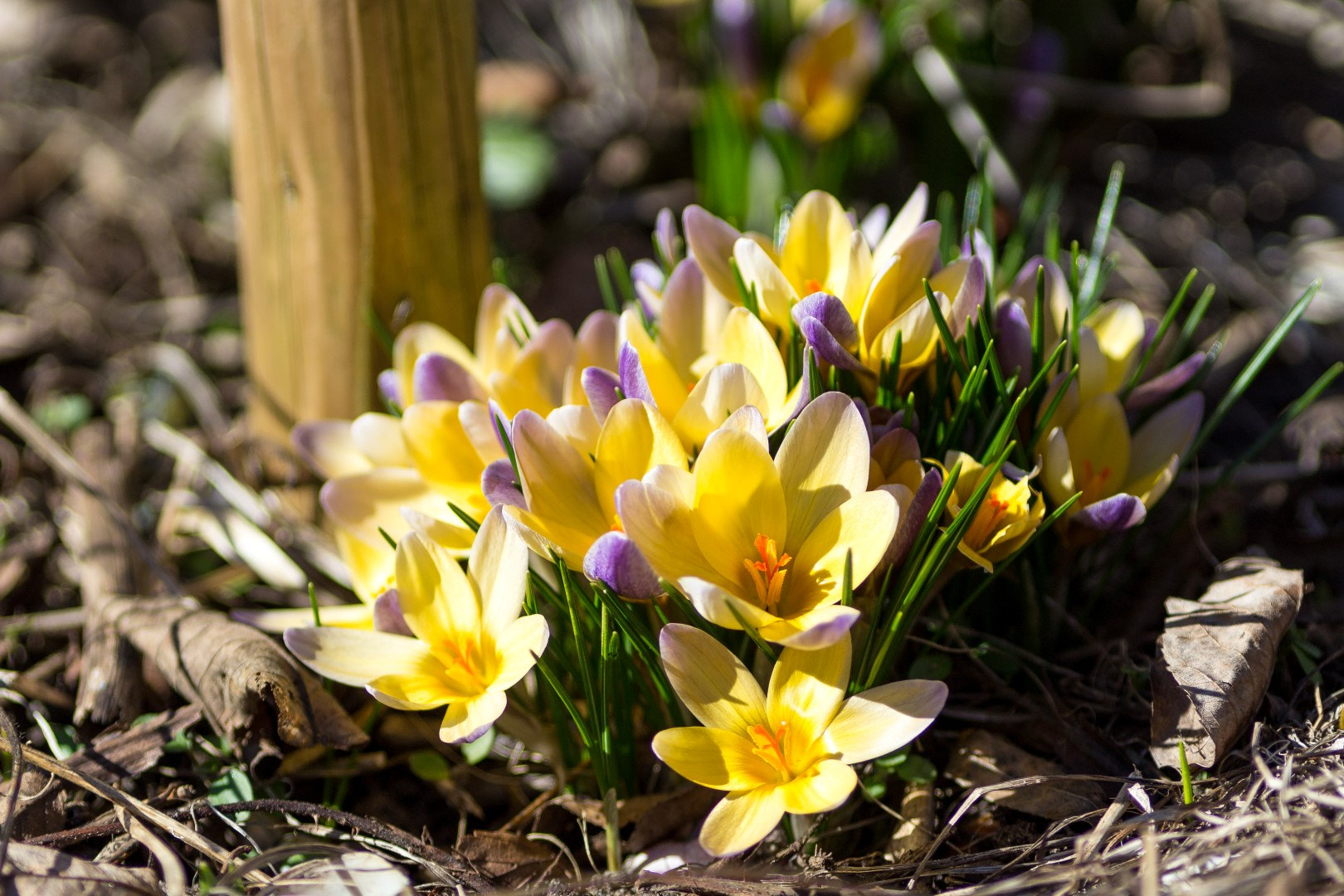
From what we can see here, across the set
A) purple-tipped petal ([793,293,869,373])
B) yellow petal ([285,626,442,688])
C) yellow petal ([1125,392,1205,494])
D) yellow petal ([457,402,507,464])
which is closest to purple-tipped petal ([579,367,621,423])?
yellow petal ([457,402,507,464])

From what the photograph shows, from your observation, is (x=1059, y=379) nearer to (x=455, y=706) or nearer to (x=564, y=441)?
(x=564, y=441)

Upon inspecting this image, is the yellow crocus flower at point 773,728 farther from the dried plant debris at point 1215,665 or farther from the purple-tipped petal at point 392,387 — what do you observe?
the purple-tipped petal at point 392,387

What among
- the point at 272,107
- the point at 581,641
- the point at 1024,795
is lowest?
the point at 1024,795

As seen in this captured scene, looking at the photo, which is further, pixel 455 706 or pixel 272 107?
pixel 272 107

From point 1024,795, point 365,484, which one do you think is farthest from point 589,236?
point 1024,795

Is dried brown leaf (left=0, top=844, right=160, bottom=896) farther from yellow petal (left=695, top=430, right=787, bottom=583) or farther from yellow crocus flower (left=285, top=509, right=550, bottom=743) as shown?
yellow petal (left=695, top=430, right=787, bottom=583)

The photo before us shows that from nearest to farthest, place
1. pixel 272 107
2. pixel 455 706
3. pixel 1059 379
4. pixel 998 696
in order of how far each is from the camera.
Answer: pixel 455 706 < pixel 1059 379 < pixel 998 696 < pixel 272 107

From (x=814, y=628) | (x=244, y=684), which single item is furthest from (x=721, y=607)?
(x=244, y=684)
